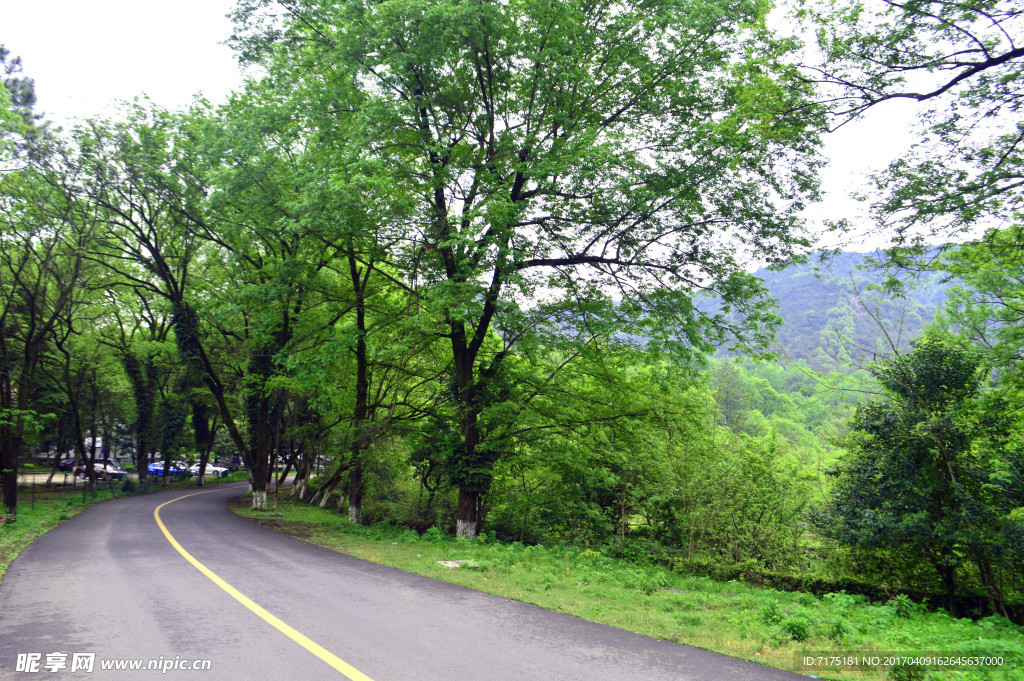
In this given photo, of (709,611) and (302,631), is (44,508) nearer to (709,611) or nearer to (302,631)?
(302,631)

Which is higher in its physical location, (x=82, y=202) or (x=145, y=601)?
(x=82, y=202)

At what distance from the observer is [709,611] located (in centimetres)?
735

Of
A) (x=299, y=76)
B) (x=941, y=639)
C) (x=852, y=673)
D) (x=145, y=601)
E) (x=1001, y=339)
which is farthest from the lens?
(x=299, y=76)

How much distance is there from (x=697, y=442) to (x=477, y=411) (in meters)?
5.92

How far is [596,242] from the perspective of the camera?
13641mm

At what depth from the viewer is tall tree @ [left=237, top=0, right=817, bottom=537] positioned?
37.2 feet

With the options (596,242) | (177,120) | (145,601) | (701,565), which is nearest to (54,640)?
(145,601)

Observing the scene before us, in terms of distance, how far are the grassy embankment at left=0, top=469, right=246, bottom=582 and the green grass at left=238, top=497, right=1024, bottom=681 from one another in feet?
23.2

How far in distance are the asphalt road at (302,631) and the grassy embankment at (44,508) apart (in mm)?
2955

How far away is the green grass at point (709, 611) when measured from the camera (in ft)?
17.4

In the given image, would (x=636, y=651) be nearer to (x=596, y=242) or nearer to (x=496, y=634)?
(x=496, y=634)

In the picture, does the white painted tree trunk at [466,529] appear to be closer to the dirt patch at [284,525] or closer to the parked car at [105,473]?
the dirt patch at [284,525]

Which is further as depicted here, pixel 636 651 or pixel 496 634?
pixel 496 634

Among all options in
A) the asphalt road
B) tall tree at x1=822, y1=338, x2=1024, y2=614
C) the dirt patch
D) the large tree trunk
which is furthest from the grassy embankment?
tall tree at x1=822, y1=338, x2=1024, y2=614
